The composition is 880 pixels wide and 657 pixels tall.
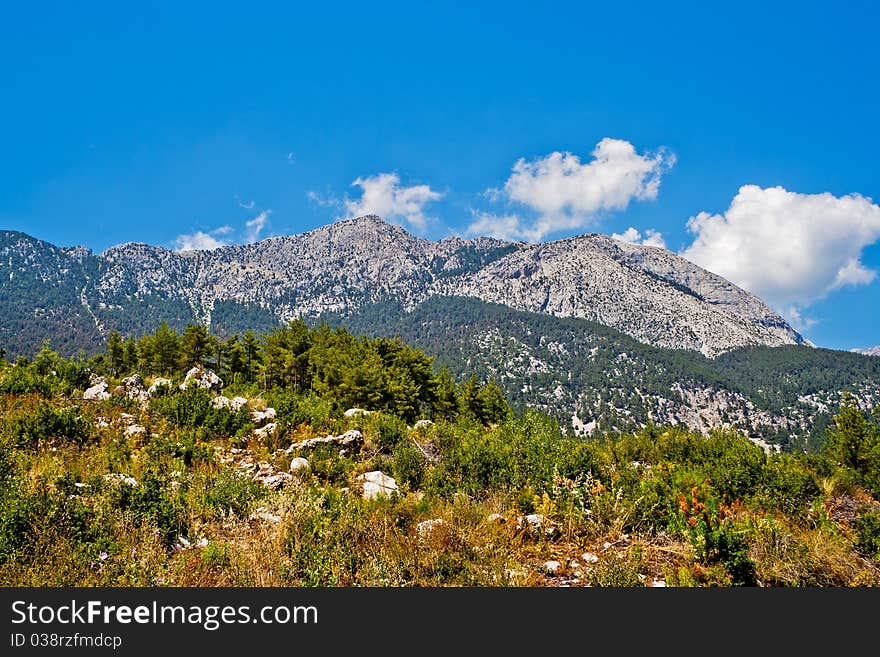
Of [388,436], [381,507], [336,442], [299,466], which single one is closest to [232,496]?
[381,507]

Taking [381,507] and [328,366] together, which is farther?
Answer: [328,366]

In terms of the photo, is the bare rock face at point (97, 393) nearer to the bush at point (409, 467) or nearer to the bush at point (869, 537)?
the bush at point (409, 467)

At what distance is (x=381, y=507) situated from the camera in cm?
644

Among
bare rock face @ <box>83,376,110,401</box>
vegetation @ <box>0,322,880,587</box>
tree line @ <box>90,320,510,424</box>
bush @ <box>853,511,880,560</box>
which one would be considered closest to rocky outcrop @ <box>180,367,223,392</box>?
bare rock face @ <box>83,376,110,401</box>

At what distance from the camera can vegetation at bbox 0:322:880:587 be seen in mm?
4754

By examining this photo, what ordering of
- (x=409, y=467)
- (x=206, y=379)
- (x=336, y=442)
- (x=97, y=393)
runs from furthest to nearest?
(x=206, y=379), (x=97, y=393), (x=336, y=442), (x=409, y=467)

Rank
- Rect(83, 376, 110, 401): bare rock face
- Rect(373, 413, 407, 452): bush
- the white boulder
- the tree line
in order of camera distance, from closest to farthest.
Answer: the white boulder < Rect(373, 413, 407, 452): bush < Rect(83, 376, 110, 401): bare rock face < the tree line

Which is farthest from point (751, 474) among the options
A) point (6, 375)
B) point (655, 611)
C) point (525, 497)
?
point (6, 375)

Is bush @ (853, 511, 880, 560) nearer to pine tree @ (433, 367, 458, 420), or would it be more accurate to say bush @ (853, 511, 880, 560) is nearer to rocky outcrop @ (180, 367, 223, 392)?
rocky outcrop @ (180, 367, 223, 392)

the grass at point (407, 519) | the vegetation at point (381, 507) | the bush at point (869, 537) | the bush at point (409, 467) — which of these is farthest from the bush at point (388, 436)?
the bush at point (869, 537)

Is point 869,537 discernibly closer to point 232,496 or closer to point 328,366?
point 232,496

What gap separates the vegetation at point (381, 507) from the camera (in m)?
4.75

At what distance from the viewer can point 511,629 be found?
3.74m

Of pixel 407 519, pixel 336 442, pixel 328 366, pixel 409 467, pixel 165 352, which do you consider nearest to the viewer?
pixel 407 519
